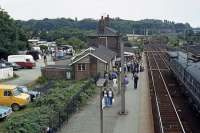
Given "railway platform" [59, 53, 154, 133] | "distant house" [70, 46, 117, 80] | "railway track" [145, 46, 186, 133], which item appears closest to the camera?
"railway track" [145, 46, 186, 133]

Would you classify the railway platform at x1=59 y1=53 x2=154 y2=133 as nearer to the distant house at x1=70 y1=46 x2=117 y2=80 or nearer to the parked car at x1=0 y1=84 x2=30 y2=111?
the parked car at x1=0 y1=84 x2=30 y2=111

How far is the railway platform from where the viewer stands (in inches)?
1112

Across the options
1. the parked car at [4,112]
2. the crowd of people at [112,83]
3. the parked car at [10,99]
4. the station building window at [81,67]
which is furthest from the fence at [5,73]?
the parked car at [4,112]

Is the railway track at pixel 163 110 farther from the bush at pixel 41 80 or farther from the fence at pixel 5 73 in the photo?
the fence at pixel 5 73

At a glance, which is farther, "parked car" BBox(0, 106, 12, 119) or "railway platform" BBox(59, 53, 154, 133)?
"parked car" BBox(0, 106, 12, 119)

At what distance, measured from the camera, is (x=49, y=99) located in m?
32.0

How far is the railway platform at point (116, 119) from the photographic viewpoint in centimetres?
2825

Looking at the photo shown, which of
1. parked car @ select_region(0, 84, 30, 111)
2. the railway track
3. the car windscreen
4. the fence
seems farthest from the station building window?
parked car @ select_region(0, 84, 30, 111)

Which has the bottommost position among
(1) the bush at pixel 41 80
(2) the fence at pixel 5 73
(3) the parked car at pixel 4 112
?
(1) the bush at pixel 41 80

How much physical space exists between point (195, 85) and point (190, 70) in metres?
4.79

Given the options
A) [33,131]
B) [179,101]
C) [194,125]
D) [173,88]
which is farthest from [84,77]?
[33,131]

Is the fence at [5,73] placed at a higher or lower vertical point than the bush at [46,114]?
lower

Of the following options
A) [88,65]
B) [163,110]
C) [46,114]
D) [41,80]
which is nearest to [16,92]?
[46,114]

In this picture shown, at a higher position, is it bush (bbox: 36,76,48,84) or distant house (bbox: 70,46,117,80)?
distant house (bbox: 70,46,117,80)
